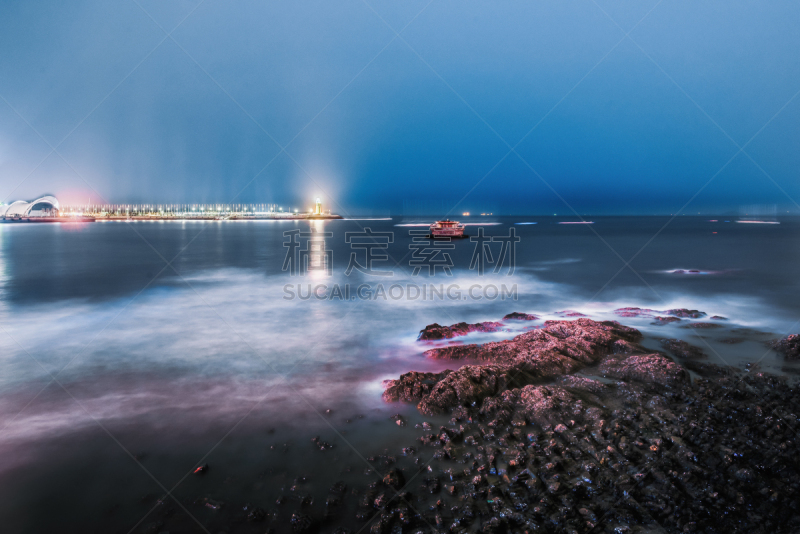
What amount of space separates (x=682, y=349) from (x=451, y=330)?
5260 millimetres

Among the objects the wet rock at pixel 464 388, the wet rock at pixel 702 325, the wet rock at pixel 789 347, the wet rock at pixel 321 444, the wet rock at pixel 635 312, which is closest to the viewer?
the wet rock at pixel 321 444

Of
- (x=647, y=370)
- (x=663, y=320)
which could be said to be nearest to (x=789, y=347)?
(x=663, y=320)

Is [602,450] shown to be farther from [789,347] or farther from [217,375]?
[789,347]

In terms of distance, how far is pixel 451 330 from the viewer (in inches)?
417

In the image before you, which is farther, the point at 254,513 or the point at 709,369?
the point at 709,369

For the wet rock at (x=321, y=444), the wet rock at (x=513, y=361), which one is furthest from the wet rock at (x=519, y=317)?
the wet rock at (x=321, y=444)

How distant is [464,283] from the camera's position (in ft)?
64.6

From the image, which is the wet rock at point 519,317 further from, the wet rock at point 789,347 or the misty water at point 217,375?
the wet rock at point 789,347

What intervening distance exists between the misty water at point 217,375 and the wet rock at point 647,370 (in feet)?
7.41

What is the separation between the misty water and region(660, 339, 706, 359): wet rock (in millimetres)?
311

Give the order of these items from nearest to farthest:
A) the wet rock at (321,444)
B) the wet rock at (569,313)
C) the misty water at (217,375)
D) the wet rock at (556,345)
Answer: the misty water at (217,375) < the wet rock at (321,444) < the wet rock at (556,345) < the wet rock at (569,313)

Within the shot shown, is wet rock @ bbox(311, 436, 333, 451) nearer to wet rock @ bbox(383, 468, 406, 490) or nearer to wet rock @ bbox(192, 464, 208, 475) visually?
wet rock @ bbox(383, 468, 406, 490)

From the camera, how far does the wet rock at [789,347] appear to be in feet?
27.9

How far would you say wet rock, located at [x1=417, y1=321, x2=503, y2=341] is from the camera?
34.2ft
